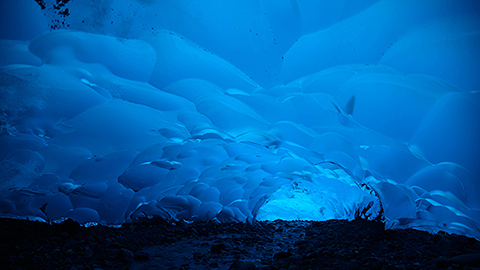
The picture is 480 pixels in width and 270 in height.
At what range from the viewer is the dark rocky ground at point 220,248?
2221mm

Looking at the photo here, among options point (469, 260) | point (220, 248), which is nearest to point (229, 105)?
point (220, 248)

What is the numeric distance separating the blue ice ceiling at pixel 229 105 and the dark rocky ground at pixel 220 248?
23.0 inches

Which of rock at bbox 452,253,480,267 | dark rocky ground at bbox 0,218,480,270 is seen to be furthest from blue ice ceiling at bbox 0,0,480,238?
rock at bbox 452,253,480,267

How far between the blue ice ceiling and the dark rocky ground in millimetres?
583

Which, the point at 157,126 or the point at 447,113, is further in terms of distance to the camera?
the point at 157,126

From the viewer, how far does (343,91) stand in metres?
3.94

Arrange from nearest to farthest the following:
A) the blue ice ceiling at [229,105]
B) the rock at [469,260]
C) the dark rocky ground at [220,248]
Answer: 1. the rock at [469,260]
2. the dark rocky ground at [220,248]
3. the blue ice ceiling at [229,105]

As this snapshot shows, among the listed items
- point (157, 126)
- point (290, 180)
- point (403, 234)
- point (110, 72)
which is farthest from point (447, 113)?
point (110, 72)

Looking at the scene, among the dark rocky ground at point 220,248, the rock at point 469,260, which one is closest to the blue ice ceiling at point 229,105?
the dark rocky ground at point 220,248

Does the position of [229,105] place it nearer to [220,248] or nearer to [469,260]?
[220,248]

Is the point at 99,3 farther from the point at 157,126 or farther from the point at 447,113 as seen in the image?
the point at 447,113

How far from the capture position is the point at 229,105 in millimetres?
4094

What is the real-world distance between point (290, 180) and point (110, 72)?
2.98 m

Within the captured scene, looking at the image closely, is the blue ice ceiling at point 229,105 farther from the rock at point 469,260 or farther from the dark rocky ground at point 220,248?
the rock at point 469,260
